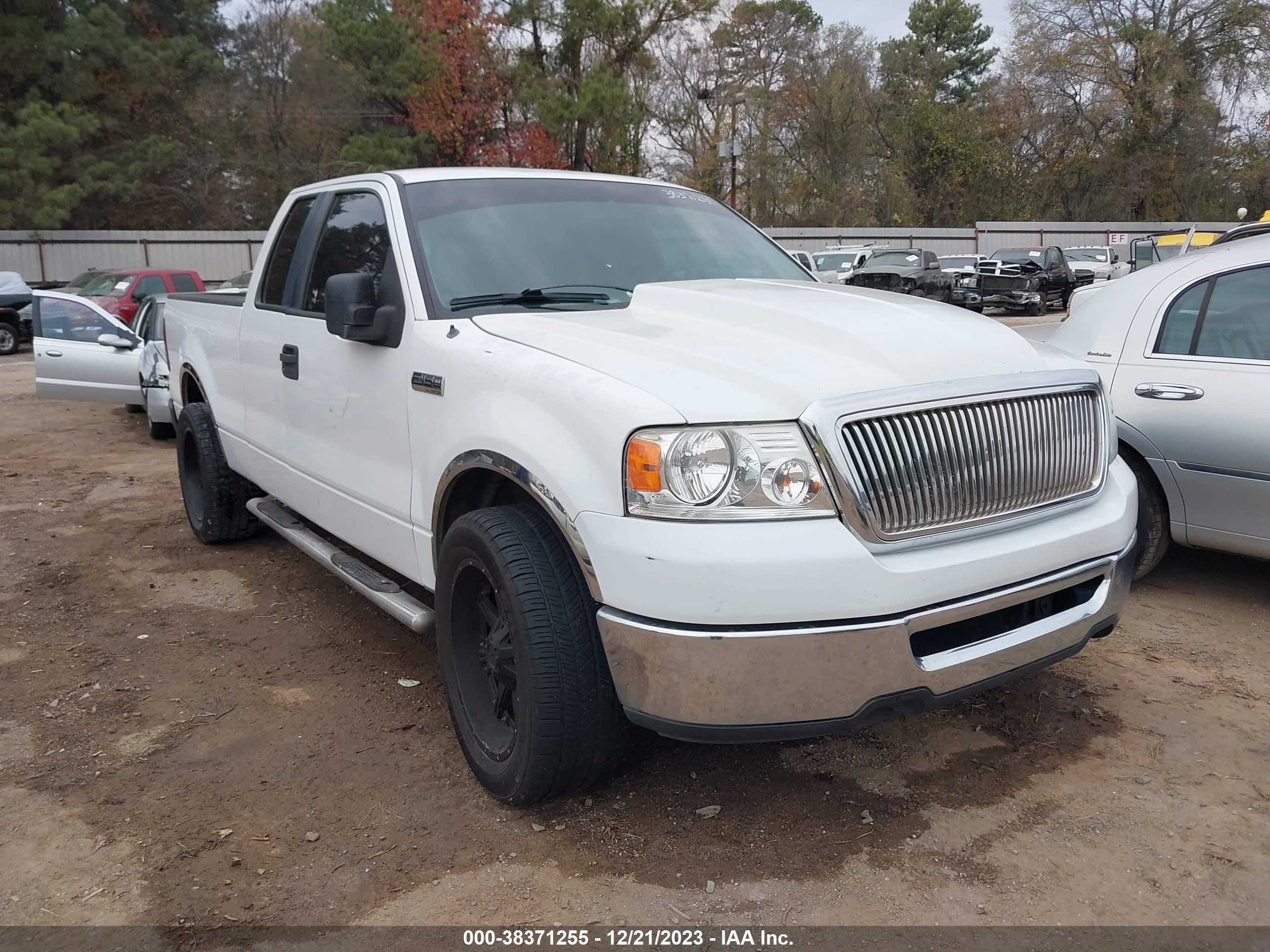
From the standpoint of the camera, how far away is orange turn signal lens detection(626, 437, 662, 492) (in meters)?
2.60

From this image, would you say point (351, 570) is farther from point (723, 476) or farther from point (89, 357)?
point (89, 357)

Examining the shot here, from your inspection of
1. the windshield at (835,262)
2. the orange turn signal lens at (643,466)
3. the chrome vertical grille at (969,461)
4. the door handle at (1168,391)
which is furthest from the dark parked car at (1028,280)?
the orange turn signal lens at (643,466)

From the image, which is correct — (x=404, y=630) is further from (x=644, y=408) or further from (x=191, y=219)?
(x=191, y=219)

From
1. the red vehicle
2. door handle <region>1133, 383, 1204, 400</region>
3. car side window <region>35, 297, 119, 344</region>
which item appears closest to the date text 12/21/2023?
door handle <region>1133, 383, 1204, 400</region>

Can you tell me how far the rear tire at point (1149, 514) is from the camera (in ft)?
16.1

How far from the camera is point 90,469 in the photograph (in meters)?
9.06

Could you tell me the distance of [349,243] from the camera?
434cm

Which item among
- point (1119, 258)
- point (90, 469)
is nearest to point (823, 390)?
point (90, 469)

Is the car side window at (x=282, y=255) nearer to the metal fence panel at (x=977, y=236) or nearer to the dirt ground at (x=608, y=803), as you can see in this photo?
the dirt ground at (x=608, y=803)

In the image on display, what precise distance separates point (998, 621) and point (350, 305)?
90.8 inches

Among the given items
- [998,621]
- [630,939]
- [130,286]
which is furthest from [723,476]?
[130,286]

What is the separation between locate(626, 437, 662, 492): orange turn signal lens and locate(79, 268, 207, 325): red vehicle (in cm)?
1792

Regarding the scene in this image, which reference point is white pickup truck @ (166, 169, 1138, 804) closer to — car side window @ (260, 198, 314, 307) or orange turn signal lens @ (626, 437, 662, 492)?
orange turn signal lens @ (626, 437, 662, 492)

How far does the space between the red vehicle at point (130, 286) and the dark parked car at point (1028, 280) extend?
1639 cm
